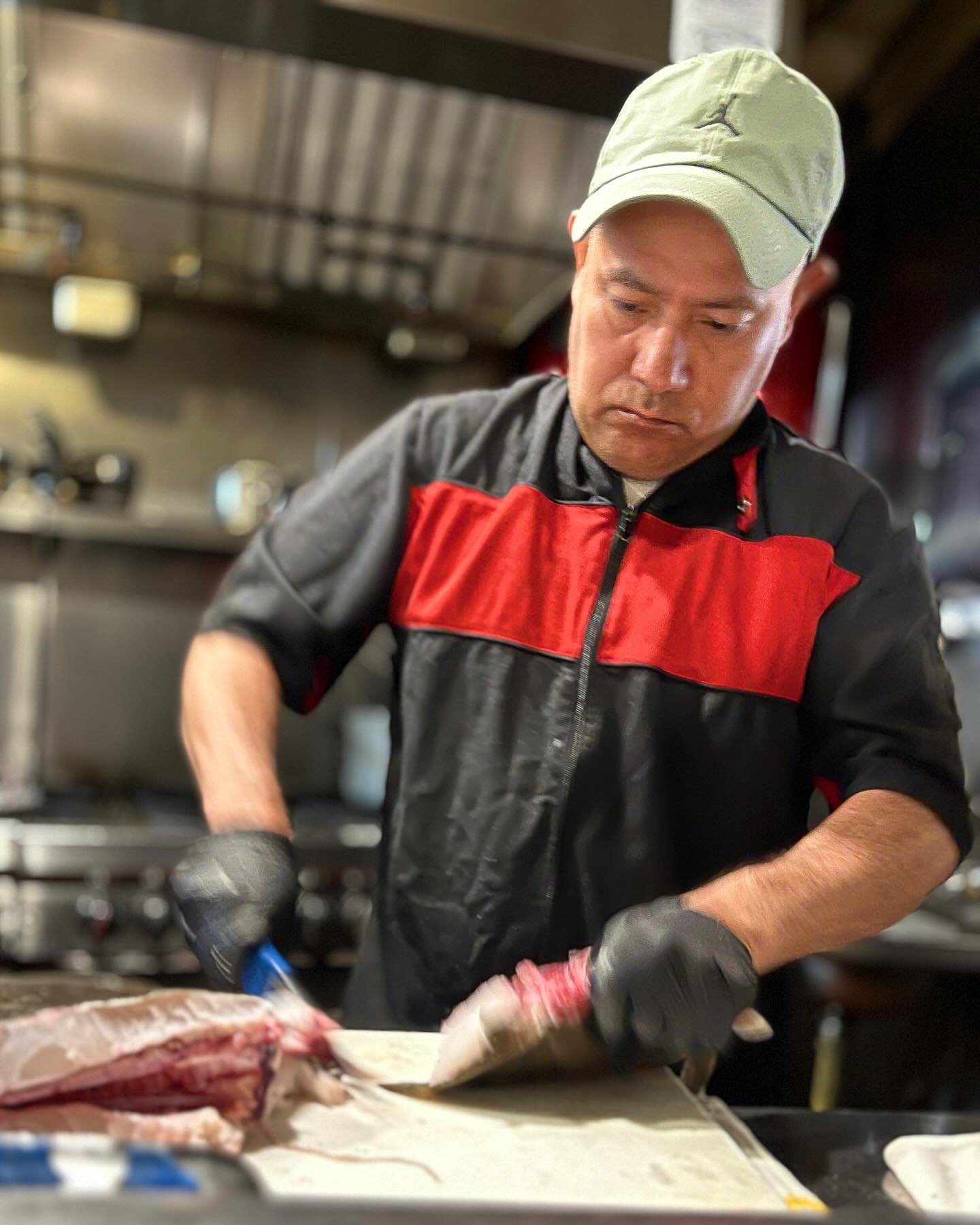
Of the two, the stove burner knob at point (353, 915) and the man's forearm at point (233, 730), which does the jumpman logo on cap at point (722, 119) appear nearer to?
the man's forearm at point (233, 730)

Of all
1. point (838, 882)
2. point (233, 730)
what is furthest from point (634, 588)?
point (233, 730)

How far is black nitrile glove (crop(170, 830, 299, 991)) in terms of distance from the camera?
43.6 inches

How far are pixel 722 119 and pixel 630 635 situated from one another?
1.68 ft

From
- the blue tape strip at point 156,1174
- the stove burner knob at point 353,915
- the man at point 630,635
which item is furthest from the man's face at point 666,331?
the stove burner knob at point 353,915

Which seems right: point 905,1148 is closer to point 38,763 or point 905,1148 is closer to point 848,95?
point 38,763

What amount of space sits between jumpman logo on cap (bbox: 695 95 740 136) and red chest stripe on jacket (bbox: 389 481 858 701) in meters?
0.39

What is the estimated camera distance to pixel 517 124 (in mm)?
2482

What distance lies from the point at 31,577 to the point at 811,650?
2748 millimetres

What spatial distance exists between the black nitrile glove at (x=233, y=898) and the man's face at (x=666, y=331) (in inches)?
21.9

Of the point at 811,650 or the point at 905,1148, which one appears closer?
the point at 905,1148

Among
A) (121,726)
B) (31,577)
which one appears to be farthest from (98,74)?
(121,726)

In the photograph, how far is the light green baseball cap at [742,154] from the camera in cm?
113

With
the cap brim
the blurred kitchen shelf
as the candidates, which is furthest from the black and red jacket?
the blurred kitchen shelf

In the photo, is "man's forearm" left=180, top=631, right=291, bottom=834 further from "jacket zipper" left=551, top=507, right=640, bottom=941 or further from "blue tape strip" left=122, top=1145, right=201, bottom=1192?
"blue tape strip" left=122, top=1145, right=201, bottom=1192
